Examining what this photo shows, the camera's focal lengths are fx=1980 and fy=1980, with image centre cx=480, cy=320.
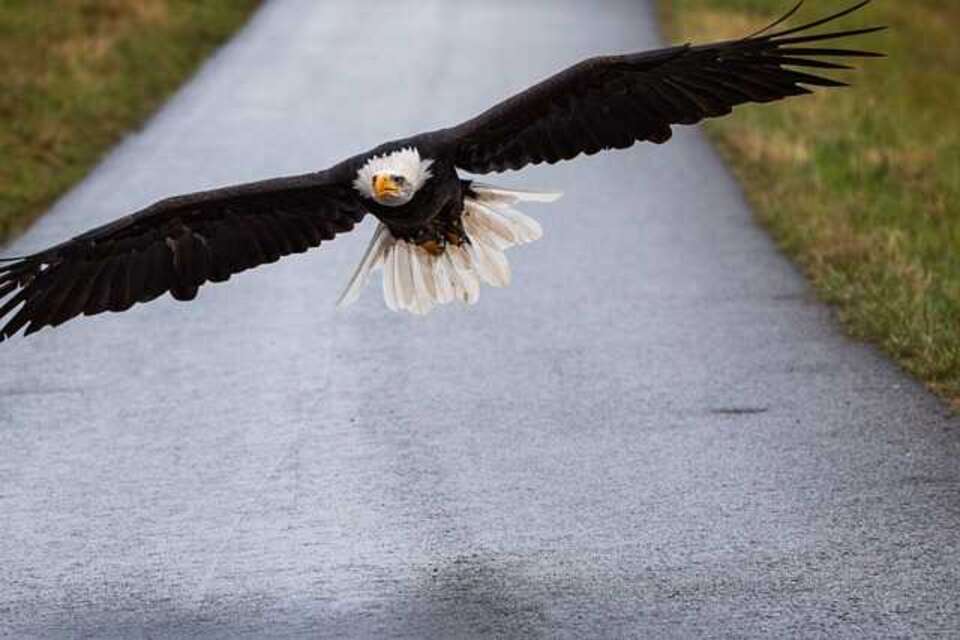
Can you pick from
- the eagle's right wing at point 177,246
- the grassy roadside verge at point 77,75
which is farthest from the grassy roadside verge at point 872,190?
the grassy roadside verge at point 77,75

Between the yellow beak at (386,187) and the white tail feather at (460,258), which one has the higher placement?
the yellow beak at (386,187)

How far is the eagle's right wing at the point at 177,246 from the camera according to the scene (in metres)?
6.79

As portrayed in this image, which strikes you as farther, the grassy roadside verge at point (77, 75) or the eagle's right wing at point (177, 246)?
the grassy roadside verge at point (77, 75)

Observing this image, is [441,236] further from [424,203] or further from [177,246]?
[177,246]

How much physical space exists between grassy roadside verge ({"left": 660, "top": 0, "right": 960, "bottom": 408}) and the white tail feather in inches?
66.3

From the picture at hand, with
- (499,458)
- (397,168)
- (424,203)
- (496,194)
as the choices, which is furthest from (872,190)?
(397,168)

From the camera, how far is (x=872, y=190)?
11.1 m

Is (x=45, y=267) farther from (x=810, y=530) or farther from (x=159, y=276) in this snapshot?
(x=810, y=530)

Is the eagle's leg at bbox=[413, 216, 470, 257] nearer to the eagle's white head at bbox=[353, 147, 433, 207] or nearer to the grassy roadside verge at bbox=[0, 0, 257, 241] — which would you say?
the eagle's white head at bbox=[353, 147, 433, 207]

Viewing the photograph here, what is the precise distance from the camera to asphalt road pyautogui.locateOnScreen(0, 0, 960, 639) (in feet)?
17.7

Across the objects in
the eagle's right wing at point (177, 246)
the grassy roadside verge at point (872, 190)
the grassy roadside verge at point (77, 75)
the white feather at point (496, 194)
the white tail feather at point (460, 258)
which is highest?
the grassy roadside verge at point (77, 75)

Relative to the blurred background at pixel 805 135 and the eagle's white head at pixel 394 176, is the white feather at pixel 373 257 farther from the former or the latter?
the blurred background at pixel 805 135

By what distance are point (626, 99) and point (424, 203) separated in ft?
2.66

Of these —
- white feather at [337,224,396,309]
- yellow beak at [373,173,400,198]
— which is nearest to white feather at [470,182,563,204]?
white feather at [337,224,396,309]
